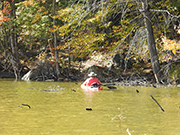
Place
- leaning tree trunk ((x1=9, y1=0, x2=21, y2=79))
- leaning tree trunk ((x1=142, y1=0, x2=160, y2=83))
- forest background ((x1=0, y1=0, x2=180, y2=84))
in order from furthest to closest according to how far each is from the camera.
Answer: leaning tree trunk ((x1=9, y1=0, x2=21, y2=79))
forest background ((x1=0, y1=0, x2=180, y2=84))
leaning tree trunk ((x1=142, y1=0, x2=160, y2=83))

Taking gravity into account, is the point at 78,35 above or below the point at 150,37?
above

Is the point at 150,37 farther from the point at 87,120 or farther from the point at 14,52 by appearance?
the point at 14,52

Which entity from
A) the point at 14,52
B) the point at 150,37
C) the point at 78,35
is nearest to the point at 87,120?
the point at 150,37

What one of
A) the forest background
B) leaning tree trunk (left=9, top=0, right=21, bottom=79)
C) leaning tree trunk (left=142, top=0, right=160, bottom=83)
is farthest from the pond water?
leaning tree trunk (left=9, top=0, right=21, bottom=79)

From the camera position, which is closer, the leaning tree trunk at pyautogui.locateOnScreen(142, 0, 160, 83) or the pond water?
the pond water

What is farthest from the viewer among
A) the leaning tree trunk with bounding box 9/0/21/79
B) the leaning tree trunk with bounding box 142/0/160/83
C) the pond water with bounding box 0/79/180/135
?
the leaning tree trunk with bounding box 9/0/21/79

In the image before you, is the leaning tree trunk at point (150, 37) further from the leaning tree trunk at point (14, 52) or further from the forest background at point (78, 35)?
the leaning tree trunk at point (14, 52)

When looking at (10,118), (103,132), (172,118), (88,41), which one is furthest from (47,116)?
(88,41)

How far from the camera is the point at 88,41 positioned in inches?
858

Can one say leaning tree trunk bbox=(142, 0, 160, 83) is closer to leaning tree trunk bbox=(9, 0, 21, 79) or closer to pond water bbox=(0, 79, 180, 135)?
pond water bbox=(0, 79, 180, 135)

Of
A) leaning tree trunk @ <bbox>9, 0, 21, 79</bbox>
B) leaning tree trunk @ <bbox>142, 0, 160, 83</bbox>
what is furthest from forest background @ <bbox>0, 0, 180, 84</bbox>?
leaning tree trunk @ <bbox>142, 0, 160, 83</bbox>

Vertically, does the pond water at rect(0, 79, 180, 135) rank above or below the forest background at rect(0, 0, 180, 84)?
below

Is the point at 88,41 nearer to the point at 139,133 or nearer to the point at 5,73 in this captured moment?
the point at 5,73

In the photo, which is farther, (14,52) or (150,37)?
(14,52)
